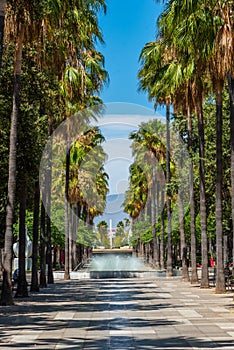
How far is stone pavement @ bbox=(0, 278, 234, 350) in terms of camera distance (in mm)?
11812

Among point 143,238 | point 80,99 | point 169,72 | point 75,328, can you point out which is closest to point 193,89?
point 169,72

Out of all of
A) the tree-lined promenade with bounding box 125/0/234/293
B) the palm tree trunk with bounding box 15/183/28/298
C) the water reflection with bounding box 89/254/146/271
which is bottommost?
the water reflection with bounding box 89/254/146/271

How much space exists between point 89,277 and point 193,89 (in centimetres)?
1980

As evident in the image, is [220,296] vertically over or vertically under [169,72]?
under

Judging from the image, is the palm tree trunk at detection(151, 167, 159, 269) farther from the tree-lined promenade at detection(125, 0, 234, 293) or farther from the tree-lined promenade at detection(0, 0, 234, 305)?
the tree-lined promenade at detection(0, 0, 234, 305)

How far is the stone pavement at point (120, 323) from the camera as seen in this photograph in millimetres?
11812

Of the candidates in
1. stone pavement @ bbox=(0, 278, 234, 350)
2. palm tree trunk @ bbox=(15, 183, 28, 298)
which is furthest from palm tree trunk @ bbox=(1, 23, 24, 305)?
palm tree trunk @ bbox=(15, 183, 28, 298)

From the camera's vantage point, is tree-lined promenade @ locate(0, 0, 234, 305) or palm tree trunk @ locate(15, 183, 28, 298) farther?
palm tree trunk @ locate(15, 183, 28, 298)

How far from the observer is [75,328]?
14.5 m

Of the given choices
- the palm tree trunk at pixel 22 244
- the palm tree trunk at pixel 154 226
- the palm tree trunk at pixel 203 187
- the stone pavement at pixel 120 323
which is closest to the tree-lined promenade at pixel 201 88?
the palm tree trunk at pixel 203 187

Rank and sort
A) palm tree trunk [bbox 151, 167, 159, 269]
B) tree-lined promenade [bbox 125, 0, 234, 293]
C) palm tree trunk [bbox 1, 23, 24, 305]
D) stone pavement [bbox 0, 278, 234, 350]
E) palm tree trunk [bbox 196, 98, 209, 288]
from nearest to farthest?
1. stone pavement [bbox 0, 278, 234, 350]
2. tree-lined promenade [bbox 125, 0, 234, 293]
3. palm tree trunk [bbox 1, 23, 24, 305]
4. palm tree trunk [bbox 196, 98, 209, 288]
5. palm tree trunk [bbox 151, 167, 159, 269]

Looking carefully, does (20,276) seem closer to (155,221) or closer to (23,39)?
(23,39)

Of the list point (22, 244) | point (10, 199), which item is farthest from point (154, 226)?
point (10, 199)

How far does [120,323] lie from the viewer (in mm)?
15430
